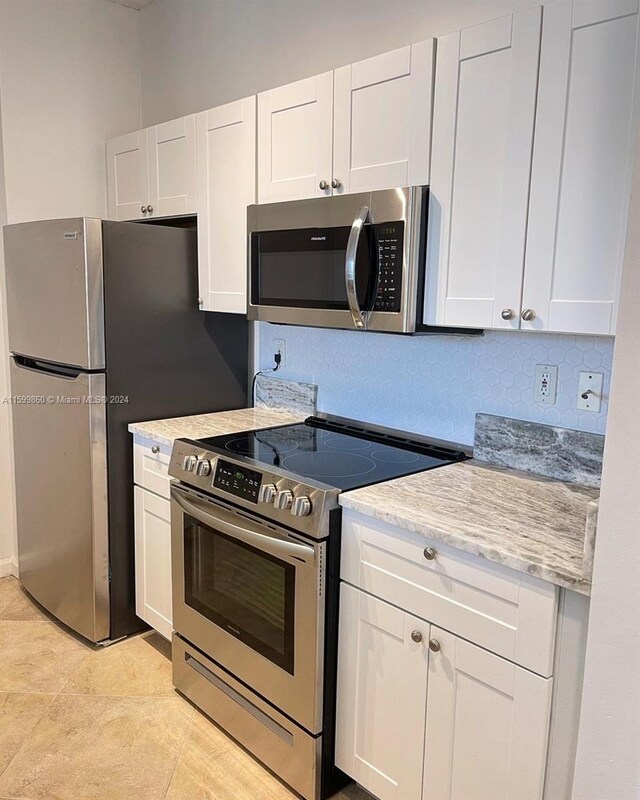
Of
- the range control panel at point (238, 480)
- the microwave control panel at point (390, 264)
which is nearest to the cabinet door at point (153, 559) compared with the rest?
the range control panel at point (238, 480)

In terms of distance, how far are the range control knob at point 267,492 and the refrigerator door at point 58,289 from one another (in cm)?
96

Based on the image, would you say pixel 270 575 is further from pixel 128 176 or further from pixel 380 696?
A: pixel 128 176

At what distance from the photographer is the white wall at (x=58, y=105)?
302 centimetres

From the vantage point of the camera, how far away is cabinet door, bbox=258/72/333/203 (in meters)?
2.17

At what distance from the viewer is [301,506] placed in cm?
182

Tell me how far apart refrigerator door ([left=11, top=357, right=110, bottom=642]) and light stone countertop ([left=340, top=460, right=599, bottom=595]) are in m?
1.24

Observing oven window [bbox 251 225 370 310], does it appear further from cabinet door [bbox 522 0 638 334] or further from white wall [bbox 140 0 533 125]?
white wall [bbox 140 0 533 125]

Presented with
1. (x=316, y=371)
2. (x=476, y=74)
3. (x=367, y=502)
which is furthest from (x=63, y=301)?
(x=476, y=74)

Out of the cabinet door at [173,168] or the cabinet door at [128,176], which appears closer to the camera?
the cabinet door at [173,168]

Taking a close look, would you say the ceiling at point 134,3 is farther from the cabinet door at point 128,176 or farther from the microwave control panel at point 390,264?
the microwave control panel at point 390,264

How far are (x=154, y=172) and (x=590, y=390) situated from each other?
6.73ft

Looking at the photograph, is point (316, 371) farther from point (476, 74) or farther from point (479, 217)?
point (476, 74)

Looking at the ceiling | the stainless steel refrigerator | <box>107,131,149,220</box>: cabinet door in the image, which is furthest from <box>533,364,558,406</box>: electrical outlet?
the ceiling

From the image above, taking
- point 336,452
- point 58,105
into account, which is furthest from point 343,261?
point 58,105
